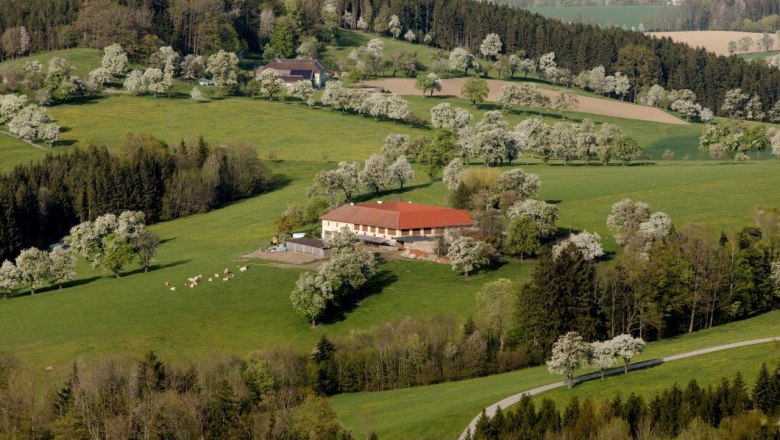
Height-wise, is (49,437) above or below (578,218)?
below

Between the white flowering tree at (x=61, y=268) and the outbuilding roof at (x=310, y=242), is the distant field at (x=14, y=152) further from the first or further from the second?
the outbuilding roof at (x=310, y=242)

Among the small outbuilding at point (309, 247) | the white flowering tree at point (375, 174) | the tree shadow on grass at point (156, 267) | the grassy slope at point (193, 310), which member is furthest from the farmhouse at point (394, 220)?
the tree shadow on grass at point (156, 267)

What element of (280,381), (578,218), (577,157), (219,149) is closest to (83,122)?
(219,149)

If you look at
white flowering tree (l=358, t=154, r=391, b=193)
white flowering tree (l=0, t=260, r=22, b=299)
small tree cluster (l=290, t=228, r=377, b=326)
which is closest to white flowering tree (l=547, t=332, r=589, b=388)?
small tree cluster (l=290, t=228, r=377, b=326)

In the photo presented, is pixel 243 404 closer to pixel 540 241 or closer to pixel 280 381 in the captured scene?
pixel 280 381

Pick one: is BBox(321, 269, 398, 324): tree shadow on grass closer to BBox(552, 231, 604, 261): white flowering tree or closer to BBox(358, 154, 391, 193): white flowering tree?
BBox(552, 231, 604, 261): white flowering tree

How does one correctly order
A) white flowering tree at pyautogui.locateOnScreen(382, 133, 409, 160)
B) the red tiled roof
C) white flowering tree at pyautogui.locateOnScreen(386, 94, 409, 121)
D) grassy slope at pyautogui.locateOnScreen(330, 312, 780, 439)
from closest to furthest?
grassy slope at pyautogui.locateOnScreen(330, 312, 780, 439) → the red tiled roof → white flowering tree at pyautogui.locateOnScreen(382, 133, 409, 160) → white flowering tree at pyautogui.locateOnScreen(386, 94, 409, 121)

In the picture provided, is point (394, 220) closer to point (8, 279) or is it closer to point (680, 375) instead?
point (8, 279)
